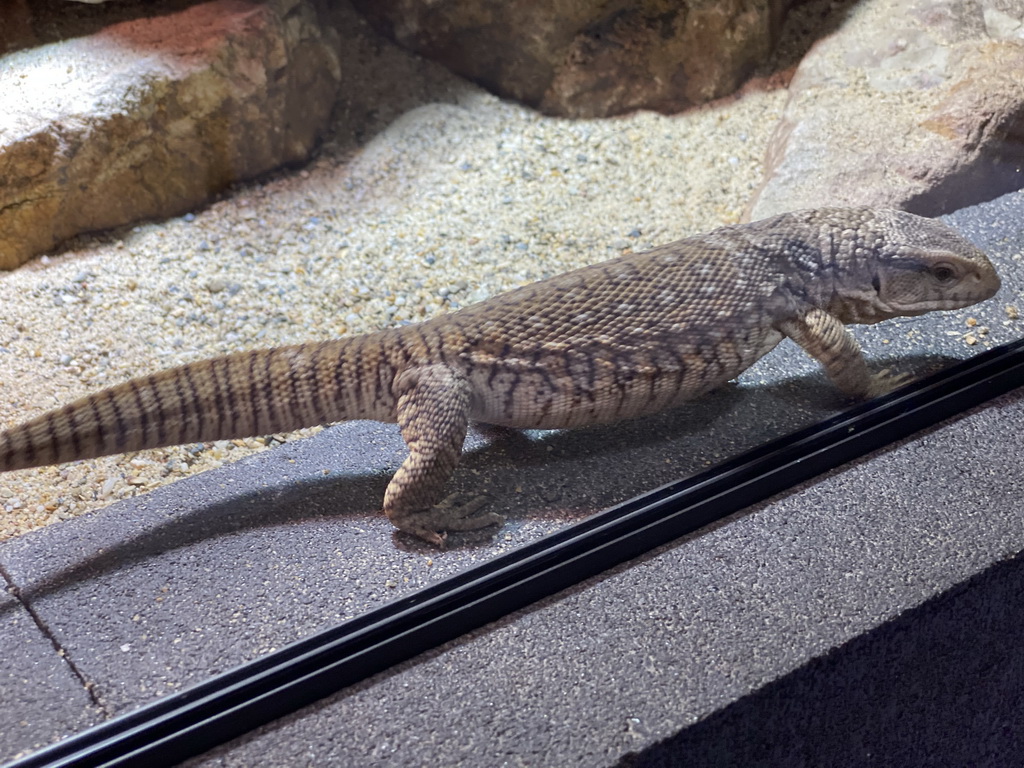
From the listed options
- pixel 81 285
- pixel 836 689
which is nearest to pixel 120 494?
pixel 81 285

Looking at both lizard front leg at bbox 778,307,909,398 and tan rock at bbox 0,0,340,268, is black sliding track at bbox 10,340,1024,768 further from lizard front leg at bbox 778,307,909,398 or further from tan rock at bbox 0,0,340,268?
tan rock at bbox 0,0,340,268

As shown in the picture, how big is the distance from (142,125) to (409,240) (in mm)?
1328

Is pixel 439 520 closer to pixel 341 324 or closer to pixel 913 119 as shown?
pixel 341 324

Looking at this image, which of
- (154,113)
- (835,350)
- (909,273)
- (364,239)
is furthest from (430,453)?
(154,113)

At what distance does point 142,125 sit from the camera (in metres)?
4.02

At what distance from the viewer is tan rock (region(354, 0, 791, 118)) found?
205 inches

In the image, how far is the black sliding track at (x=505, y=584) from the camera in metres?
2.05

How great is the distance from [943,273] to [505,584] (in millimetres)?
1977

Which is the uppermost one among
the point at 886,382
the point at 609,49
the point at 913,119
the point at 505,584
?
the point at 609,49

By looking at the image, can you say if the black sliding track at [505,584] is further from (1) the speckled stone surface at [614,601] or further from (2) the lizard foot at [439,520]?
(2) the lizard foot at [439,520]

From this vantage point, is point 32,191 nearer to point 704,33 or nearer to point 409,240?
point 409,240

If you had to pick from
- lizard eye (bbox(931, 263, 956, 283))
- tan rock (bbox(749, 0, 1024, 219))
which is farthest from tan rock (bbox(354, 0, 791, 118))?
Result: lizard eye (bbox(931, 263, 956, 283))

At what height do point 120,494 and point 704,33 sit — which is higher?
point 704,33

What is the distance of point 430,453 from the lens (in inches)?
107
